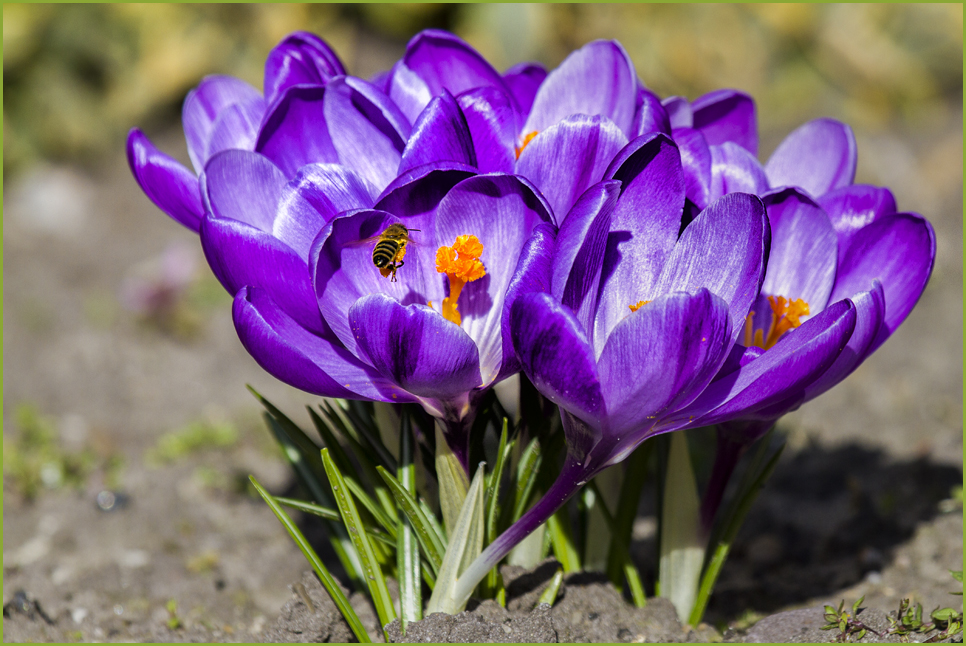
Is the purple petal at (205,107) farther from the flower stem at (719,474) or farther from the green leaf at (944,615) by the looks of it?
the green leaf at (944,615)

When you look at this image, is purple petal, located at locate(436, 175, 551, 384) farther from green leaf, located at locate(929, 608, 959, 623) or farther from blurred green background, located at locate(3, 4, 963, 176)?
blurred green background, located at locate(3, 4, 963, 176)

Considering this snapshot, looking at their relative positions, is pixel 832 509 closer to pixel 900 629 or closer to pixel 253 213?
pixel 900 629

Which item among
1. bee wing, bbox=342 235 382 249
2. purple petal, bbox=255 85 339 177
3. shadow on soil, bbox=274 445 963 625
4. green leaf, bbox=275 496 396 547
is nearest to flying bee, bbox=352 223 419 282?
bee wing, bbox=342 235 382 249

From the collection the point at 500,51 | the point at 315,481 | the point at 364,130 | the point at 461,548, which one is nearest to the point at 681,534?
the point at 461,548

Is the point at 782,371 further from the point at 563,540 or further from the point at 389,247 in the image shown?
the point at 563,540

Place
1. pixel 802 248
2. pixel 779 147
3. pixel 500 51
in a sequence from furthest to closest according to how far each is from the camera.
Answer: pixel 500 51 < pixel 779 147 < pixel 802 248
